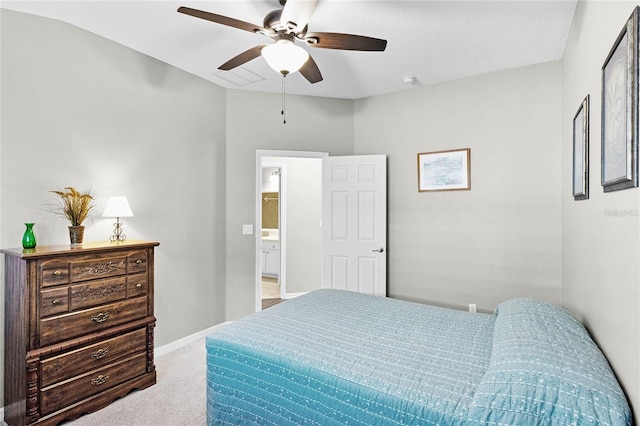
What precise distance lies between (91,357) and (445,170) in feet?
12.0

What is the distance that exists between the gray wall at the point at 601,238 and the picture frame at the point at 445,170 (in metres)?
1.09

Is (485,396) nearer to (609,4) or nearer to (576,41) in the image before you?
(609,4)

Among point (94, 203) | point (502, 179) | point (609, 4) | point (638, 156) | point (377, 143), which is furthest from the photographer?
point (377, 143)

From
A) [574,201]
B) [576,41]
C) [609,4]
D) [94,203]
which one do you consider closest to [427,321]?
[574,201]

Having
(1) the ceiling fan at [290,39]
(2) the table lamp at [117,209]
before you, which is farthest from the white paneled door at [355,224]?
(2) the table lamp at [117,209]

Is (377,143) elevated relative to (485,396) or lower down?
elevated

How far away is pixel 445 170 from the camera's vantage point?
3973 millimetres

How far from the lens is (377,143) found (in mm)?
4480

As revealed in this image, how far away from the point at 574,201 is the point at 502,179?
3.80ft

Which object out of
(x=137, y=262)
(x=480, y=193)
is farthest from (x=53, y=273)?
(x=480, y=193)

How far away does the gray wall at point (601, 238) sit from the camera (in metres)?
1.17

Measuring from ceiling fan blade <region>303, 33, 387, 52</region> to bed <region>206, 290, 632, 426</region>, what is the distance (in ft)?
5.70

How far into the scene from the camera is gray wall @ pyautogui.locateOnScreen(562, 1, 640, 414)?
3.85 feet

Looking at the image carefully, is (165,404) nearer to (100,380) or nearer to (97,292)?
(100,380)
